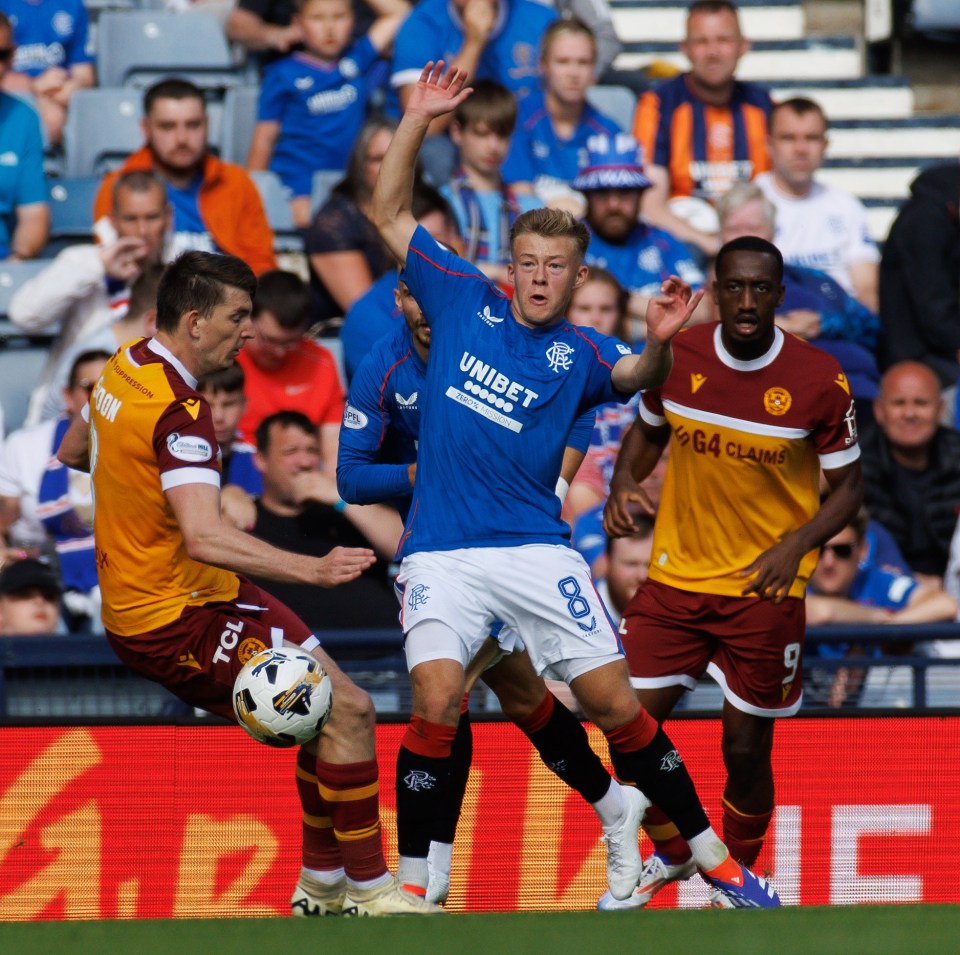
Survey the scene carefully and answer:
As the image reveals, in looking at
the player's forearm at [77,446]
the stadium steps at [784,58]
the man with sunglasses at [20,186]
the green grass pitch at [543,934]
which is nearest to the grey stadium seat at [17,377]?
the man with sunglasses at [20,186]

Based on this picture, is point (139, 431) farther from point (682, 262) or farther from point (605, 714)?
point (682, 262)

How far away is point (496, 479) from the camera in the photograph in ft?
18.3

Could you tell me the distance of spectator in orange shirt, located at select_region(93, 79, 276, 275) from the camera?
30.2 ft

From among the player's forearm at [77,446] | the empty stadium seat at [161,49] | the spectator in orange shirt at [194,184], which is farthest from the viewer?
the empty stadium seat at [161,49]

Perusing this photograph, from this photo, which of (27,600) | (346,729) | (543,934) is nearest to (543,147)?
(27,600)

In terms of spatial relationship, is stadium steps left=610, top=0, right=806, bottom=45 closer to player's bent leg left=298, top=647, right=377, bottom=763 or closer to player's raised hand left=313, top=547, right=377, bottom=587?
player's bent leg left=298, top=647, right=377, bottom=763

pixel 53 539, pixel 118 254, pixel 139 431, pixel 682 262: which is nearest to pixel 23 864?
pixel 53 539

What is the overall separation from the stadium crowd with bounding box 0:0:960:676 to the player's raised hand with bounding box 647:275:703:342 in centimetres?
189

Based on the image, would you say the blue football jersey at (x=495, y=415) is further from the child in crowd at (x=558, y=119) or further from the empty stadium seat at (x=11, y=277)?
the child in crowd at (x=558, y=119)

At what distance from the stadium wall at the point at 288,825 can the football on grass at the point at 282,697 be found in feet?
4.47

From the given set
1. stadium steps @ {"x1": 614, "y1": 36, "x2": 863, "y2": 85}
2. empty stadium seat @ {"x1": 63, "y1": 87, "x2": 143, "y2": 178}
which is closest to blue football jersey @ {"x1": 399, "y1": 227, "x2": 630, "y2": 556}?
empty stadium seat @ {"x1": 63, "y1": 87, "x2": 143, "y2": 178}

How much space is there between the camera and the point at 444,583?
5488mm

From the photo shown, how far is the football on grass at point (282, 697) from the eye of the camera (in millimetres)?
5379

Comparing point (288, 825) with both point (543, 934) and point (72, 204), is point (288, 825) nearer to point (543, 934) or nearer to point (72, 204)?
point (543, 934)
